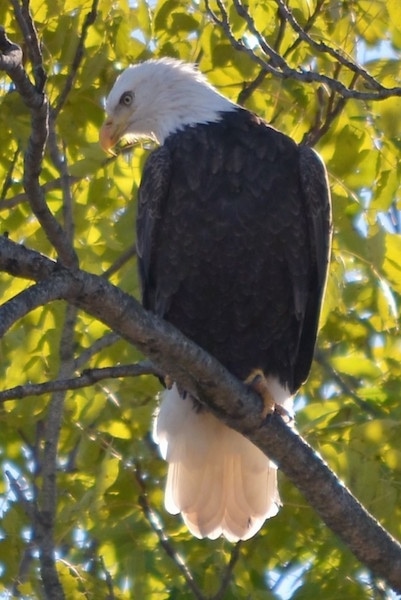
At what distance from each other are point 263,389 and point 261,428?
461 millimetres

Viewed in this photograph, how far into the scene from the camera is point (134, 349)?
14.4ft

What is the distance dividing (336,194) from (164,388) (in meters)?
0.94

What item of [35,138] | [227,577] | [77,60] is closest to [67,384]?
[35,138]

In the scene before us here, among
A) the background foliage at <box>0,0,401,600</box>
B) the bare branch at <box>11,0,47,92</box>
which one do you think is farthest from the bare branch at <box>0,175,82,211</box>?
the bare branch at <box>11,0,47,92</box>

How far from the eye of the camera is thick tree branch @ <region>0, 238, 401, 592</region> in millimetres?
3037

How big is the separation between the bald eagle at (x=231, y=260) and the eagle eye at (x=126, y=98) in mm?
166

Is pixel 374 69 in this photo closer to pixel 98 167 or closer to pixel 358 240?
pixel 358 240

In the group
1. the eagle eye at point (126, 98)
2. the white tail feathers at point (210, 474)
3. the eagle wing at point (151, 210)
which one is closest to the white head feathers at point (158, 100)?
the eagle eye at point (126, 98)

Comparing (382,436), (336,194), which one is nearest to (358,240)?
(336,194)

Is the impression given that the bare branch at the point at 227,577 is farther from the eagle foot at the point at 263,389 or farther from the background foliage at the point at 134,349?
the eagle foot at the point at 263,389

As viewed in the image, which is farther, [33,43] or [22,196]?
[22,196]

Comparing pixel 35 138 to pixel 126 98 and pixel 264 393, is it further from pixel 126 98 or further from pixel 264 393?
pixel 126 98

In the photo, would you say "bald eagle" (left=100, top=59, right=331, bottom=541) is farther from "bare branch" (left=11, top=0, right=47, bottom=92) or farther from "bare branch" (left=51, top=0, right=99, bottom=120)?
"bare branch" (left=11, top=0, right=47, bottom=92)

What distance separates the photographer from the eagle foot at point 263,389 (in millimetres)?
3641
